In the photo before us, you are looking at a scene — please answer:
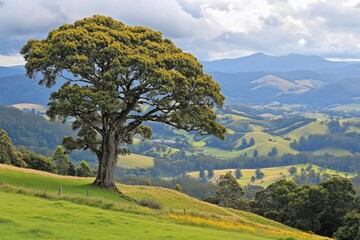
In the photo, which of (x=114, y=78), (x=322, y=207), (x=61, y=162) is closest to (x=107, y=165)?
(x=114, y=78)

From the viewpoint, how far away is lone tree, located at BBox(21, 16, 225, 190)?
128ft

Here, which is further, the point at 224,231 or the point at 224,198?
the point at 224,198

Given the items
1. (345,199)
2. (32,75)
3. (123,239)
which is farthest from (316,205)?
(123,239)

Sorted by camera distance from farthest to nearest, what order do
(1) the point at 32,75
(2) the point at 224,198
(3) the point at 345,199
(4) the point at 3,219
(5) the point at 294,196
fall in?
(2) the point at 224,198 → (5) the point at 294,196 → (3) the point at 345,199 → (1) the point at 32,75 → (4) the point at 3,219

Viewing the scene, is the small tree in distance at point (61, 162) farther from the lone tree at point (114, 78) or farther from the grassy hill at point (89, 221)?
the grassy hill at point (89, 221)

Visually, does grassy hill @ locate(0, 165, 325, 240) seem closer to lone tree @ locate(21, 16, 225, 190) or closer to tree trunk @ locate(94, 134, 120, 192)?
tree trunk @ locate(94, 134, 120, 192)

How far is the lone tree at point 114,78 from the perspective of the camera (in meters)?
39.1

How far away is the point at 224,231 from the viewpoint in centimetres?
2906

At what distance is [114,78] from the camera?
130ft

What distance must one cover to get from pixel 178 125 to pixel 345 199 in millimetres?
44878

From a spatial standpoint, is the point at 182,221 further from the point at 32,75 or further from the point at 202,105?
the point at 32,75

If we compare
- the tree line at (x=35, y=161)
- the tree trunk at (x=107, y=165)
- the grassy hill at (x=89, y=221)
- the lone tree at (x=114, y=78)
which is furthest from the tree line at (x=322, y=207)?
the tree line at (x=35, y=161)

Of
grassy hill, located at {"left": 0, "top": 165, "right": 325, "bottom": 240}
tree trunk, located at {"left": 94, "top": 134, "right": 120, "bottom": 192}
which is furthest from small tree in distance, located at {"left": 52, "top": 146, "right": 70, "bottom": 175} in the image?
grassy hill, located at {"left": 0, "top": 165, "right": 325, "bottom": 240}

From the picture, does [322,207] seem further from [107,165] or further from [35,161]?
[35,161]
